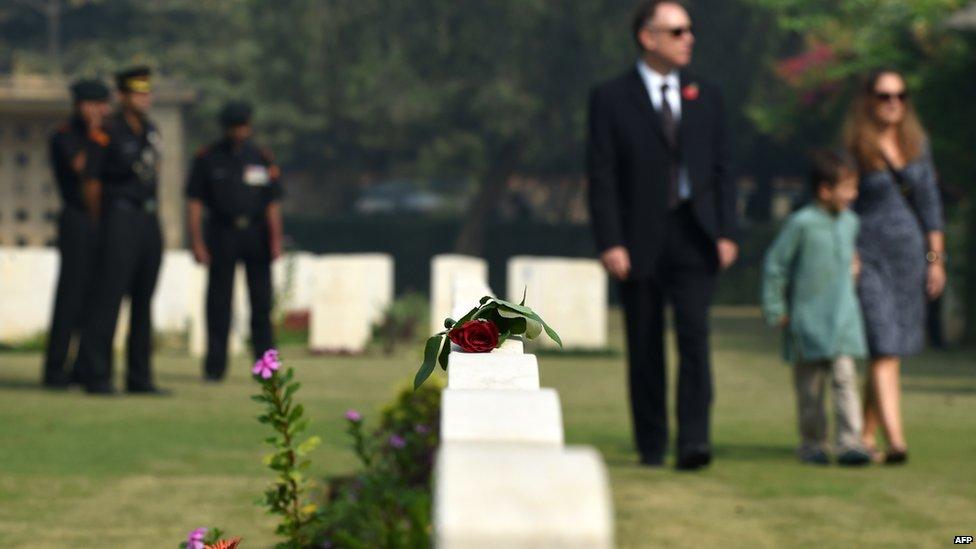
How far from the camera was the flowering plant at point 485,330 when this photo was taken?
149 inches

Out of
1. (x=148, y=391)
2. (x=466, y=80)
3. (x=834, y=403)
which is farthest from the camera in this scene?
(x=466, y=80)

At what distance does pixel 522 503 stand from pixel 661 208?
675 centimetres

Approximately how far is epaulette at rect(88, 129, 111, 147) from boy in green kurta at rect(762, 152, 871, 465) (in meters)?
4.70

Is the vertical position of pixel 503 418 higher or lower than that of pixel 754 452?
higher

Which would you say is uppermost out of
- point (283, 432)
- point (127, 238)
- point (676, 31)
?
point (676, 31)

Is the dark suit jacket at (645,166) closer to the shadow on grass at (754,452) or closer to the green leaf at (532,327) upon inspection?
the shadow on grass at (754,452)

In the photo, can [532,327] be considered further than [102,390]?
No

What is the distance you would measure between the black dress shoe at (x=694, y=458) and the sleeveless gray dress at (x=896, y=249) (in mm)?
1292

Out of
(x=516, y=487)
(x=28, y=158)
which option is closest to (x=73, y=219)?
(x=28, y=158)

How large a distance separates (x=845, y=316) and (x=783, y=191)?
61.4 metres

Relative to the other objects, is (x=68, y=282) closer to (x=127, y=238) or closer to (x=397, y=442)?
(x=127, y=238)

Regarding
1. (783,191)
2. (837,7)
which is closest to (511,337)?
(837,7)

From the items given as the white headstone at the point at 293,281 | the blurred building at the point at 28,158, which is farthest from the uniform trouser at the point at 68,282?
the blurred building at the point at 28,158

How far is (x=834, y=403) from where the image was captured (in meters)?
9.26
